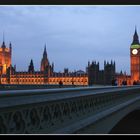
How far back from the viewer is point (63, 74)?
68812mm

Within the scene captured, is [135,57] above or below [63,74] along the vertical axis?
above

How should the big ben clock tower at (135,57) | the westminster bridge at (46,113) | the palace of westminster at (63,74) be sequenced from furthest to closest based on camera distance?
the big ben clock tower at (135,57)
the palace of westminster at (63,74)
the westminster bridge at (46,113)

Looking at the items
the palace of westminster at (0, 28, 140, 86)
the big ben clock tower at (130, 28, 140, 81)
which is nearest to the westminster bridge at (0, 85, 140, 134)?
the palace of westminster at (0, 28, 140, 86)

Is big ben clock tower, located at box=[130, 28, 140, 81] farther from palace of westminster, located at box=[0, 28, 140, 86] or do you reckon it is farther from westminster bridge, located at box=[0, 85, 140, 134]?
westminster bridge, located at box=[0, 85, 140, 134]

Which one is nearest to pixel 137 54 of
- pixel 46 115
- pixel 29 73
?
pixel 29 73

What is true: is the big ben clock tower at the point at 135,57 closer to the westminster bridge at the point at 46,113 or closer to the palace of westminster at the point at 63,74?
the palace of westminster at the point at 63,74

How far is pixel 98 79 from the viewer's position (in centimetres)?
4550

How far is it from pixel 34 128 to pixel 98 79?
41237mm

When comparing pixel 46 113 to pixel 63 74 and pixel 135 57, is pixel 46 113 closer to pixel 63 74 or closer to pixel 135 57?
pixel 63 74

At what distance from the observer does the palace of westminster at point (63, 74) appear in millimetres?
34031

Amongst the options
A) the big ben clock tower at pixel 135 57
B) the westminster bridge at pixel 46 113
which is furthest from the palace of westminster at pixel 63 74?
the westminster bridge at pixel 46 113

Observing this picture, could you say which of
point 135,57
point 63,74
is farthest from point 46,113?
point 135,57

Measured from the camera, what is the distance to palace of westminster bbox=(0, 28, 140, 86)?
34031 mm
